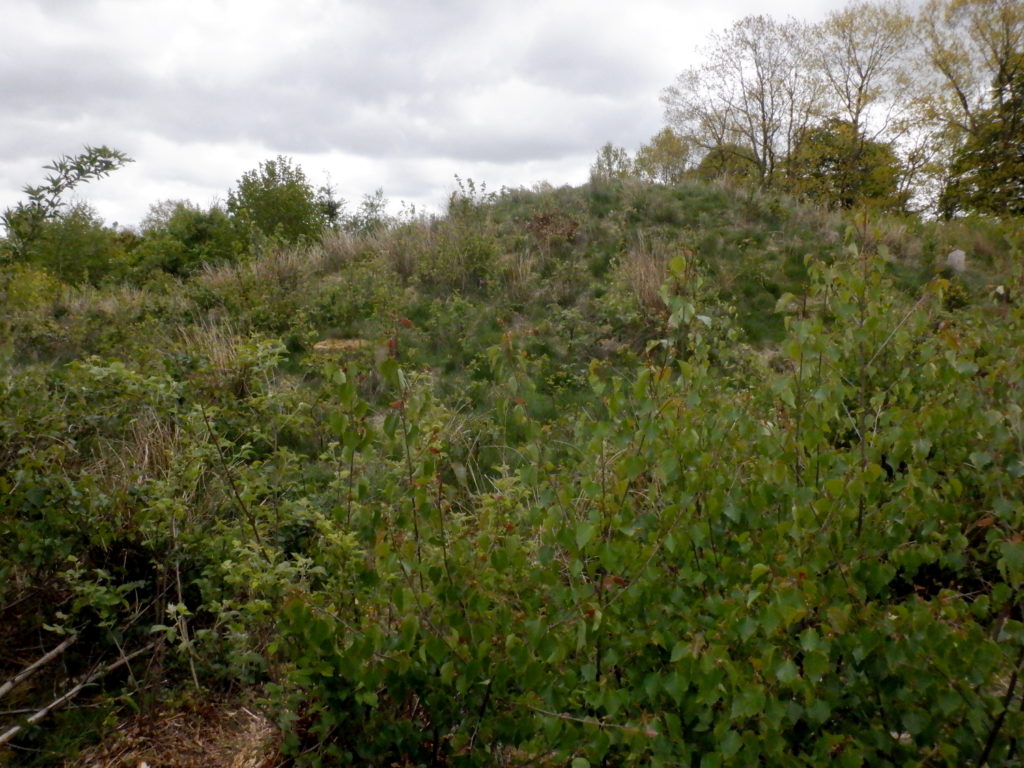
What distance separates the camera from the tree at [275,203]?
51.3 feet

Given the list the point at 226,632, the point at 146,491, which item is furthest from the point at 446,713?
the point at 146,491

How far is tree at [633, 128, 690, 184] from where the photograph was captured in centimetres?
3003

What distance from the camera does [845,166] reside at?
2728 centimetres

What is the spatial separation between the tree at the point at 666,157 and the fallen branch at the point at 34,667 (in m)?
28.6

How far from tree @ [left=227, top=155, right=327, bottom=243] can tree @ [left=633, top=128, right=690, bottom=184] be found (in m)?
16.8

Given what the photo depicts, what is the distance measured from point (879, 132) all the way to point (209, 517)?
29.3 meters

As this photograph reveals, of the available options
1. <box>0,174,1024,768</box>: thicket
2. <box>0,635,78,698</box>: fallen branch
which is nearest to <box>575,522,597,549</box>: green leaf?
<box>0,174,1024,768</box>: thicket

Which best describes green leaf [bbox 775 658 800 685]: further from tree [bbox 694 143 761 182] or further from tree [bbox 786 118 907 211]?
tree [bbox 694 143 761 182]

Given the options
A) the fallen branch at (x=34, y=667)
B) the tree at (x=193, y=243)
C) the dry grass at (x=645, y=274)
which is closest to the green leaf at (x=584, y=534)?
the fallen branch at (x=34, y=667)

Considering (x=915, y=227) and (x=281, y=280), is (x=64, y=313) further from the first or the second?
(x=915, y=227)

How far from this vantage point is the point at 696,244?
1102cm

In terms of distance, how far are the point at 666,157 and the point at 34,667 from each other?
3104cm

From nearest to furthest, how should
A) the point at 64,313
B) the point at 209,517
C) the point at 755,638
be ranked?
the point at 755,638, the point at 209,517, the point at 64,313

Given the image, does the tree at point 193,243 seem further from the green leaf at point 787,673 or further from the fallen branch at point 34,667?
the green leaf at point 787,673
